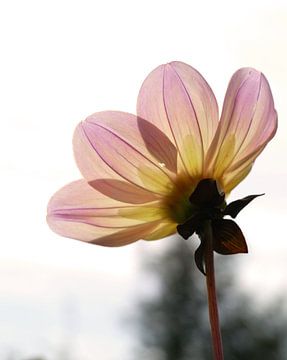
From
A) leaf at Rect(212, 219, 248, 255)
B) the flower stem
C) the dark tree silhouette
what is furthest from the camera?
the dark tree silhouette

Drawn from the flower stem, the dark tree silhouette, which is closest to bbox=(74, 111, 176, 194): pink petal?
the flower stem

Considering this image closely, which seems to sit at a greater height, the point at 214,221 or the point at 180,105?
the point at 180,105

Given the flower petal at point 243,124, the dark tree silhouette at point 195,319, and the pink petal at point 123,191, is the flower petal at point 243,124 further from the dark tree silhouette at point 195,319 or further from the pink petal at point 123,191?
the dark tree silhouette at point 195,319

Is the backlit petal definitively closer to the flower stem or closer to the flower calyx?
the flower calyx

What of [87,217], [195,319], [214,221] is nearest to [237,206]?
[214,221]

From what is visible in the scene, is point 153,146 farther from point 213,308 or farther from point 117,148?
point 213,308

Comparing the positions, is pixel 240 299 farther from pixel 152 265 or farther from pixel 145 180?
pixel 145 180

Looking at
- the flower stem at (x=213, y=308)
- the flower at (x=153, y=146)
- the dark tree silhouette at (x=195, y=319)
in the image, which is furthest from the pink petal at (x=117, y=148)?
the dark tree silhouette at (x=195, y=319)
